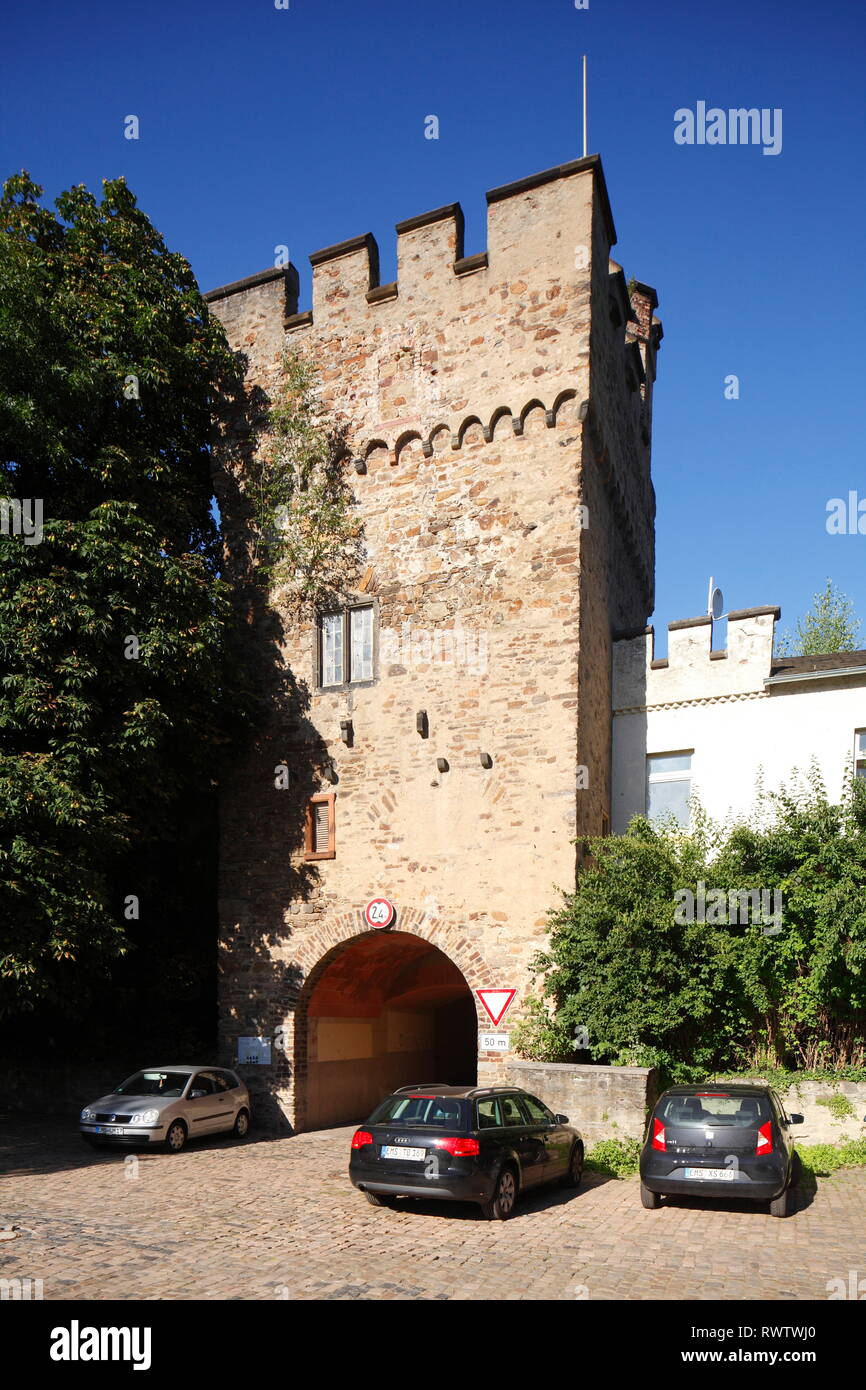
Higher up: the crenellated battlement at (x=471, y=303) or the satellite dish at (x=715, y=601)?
the crenellated battlement at (x=471, y=303)

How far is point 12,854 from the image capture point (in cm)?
1320

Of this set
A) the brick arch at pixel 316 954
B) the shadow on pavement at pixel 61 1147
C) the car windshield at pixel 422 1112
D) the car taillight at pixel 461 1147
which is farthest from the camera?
the brick arch at pixel 316 954

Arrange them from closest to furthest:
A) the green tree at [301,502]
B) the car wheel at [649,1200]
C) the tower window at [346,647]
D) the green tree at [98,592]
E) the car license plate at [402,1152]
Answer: the car license plate at [402,1152] → the car wheel at [649,1200] → the green tree at [98,592] → the tower window at [346,647] → the green tree at [301,502]

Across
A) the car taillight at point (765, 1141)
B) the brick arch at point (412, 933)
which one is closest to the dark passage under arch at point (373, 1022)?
the brick arch at point (412, 933)

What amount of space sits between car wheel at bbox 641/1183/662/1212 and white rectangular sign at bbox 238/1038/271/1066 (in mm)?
7488

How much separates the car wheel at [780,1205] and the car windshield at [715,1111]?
0.74 metres

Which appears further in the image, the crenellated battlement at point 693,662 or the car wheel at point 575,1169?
the crenellated battlement at point 693,662

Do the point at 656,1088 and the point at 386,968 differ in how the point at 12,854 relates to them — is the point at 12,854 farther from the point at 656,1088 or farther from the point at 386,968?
the point at 656,1088

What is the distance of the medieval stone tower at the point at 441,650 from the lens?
1546cm

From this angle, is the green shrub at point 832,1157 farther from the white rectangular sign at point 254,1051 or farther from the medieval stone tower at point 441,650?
the white rectangular sign at point 254,1051

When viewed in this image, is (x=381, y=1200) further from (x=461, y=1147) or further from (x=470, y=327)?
(x=470, y=327)

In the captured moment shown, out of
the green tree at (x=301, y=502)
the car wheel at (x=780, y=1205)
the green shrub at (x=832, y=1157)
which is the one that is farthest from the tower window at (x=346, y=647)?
the car wheel at (x=780, y=1205)

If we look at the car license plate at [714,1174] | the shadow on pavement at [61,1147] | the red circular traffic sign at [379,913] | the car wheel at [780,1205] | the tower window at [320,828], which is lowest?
the shadow on pavement at [61,1147]

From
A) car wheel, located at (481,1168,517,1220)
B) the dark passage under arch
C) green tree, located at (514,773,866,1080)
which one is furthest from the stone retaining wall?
the dark passage under arch
